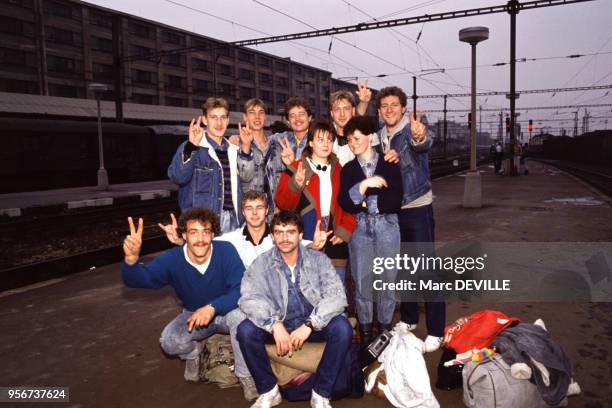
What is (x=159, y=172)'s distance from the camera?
2417 centimetres

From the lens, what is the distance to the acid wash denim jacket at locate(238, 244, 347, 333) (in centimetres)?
302

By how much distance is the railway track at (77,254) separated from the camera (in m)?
6.11

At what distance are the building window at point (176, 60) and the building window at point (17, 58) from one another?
49.3 feet

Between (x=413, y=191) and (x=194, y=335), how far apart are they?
212 centimetres

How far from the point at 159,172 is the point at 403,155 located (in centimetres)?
2239

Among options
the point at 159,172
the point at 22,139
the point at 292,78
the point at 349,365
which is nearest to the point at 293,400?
the point at 349,365

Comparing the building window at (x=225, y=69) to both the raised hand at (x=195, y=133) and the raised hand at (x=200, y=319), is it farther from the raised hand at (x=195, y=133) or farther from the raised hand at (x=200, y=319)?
the raised hand at (x=200, y=319)

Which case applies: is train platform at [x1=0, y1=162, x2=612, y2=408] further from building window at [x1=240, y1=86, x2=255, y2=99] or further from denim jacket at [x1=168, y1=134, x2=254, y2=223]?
building window at [x1=240, y1=86, x2=255, y2=99]

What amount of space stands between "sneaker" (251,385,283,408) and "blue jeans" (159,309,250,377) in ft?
0.68

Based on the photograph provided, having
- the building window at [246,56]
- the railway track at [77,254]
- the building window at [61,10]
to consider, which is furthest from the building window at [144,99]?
the railway track at [77,254]

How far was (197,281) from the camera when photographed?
3268 millimetres

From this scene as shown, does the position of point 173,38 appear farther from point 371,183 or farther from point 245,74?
point 371,183

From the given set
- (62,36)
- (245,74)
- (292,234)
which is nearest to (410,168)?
(292,234)

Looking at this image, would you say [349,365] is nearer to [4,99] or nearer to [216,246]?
[216,246]
